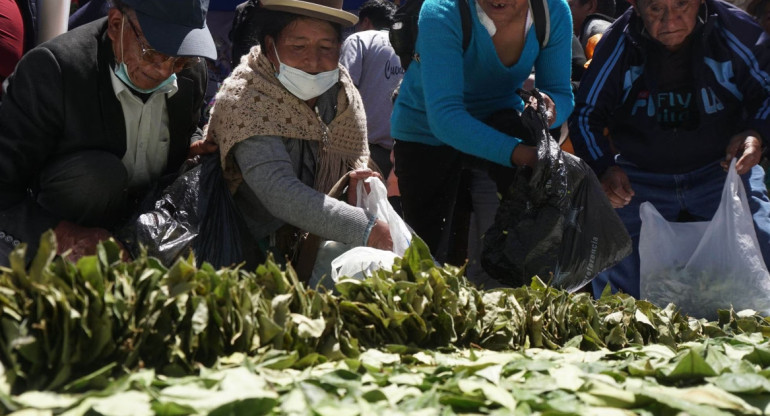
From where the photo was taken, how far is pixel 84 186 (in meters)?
2.66

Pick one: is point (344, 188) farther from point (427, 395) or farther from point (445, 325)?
point (427, 395)

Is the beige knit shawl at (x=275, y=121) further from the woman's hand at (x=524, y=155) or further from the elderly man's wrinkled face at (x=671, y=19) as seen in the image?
the elderly man's wrinkled face at (x=671, y=19)

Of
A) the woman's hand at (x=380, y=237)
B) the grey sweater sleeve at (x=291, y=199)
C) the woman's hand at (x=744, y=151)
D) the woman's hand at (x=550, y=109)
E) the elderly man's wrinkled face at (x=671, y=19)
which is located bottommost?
the woman's hand at (x=380, y=237)

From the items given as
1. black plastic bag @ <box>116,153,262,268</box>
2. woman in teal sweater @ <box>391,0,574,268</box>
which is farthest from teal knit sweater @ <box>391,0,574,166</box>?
black plastic bag @ <box>116,153,262,268</box>

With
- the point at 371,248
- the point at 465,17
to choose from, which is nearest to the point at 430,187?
the point at 465,17

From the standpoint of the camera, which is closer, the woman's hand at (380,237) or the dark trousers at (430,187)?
the woman's hand at (380,237)

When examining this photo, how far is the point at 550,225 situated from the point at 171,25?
4.20ft

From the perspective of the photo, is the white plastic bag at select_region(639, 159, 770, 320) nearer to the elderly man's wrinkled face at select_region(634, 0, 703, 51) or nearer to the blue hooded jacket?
the blue hooded jacket

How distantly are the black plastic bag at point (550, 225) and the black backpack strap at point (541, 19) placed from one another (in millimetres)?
310

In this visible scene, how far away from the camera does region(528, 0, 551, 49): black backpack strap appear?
3.12 meters

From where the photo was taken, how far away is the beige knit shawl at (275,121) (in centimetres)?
285

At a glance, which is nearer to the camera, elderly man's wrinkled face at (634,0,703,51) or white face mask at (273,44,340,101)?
white face mask at (273,44,340,101)

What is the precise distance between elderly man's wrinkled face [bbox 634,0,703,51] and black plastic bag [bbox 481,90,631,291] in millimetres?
659

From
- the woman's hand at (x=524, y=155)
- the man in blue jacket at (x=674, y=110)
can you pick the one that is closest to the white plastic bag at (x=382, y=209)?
the woman's hand at (x=524, y=155)
